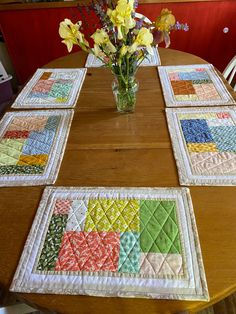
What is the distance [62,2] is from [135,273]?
2027 millimetres

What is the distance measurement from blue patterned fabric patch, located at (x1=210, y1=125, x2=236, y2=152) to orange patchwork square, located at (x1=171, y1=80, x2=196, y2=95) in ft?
0.89

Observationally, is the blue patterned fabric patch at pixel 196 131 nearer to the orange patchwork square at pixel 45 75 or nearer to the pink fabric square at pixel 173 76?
the pink fabric square at pixel 173 76

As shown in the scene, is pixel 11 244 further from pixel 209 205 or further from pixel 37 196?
pixel 209 205

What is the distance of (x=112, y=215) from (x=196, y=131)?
0.45 metres

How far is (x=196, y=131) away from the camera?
3.04ft

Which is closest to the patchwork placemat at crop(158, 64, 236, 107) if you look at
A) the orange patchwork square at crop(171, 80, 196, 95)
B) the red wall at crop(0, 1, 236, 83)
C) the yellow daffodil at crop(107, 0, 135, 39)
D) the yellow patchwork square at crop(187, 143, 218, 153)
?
the orange patchwork square at crop(171, 80, 196, 95)

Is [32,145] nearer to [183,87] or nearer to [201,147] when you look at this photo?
[201,147]

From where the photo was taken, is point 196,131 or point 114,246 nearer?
point 114,246


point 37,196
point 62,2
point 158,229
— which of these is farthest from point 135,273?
point 62,2

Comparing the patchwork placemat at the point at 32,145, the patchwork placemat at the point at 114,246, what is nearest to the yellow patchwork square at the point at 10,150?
the patchwork placemat at the point at 32,145

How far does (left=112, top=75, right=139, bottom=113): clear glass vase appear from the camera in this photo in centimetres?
97

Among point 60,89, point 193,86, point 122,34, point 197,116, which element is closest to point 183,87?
point 193,86

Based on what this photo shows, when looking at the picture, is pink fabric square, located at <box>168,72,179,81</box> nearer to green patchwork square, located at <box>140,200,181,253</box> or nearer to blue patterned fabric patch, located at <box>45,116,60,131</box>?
blue patterned fabric patch, located at <box>45,116,60,131</box>

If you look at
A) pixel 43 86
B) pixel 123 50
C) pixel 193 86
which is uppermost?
pixel 123 50
